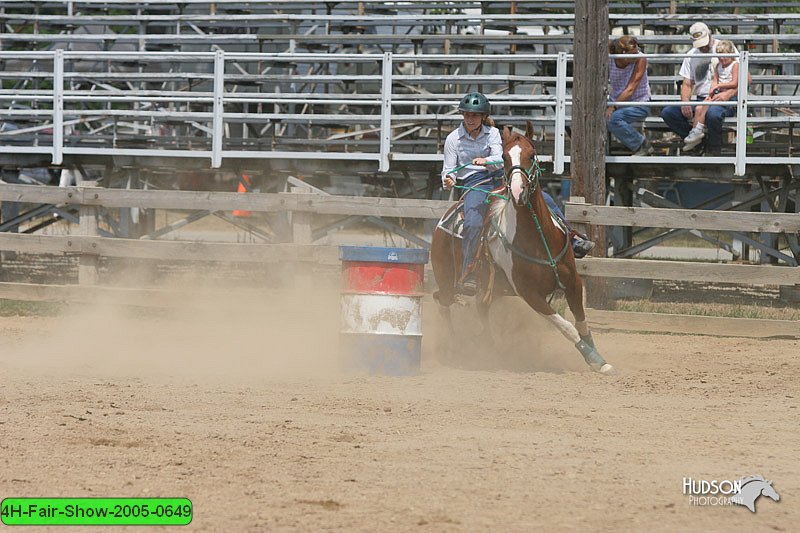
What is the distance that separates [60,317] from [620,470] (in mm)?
9210

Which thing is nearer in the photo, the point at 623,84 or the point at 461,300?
the point at 461,300

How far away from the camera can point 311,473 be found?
6.19 m

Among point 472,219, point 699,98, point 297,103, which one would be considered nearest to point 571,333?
point 472,219

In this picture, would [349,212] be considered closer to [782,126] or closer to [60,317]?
[60,317]

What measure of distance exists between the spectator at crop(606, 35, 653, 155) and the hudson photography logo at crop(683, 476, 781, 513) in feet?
29.9

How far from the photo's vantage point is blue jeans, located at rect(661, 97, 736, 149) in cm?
1467

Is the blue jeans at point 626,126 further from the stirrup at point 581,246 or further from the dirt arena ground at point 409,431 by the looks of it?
the stirrup at point 581,246

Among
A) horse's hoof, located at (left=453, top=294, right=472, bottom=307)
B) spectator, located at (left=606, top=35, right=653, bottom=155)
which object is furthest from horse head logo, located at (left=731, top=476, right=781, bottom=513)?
spectator, located at (left=606, top=35, right=653, bottom=155)

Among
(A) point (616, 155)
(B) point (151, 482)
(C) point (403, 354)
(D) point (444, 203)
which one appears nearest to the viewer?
(B) point (151, 482)

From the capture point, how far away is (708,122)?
582 inches

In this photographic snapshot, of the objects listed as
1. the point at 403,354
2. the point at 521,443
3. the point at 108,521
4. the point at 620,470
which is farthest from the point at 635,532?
the point at 403,354

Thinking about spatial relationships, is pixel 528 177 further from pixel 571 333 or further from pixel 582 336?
pixel 582 336

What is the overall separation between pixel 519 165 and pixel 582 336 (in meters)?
2.04

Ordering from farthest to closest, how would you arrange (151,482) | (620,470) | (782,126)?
(782,126) → (620,470) → (151,482)
